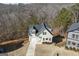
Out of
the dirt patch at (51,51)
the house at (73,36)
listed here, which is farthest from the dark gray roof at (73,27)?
the dirt patch at (51,51)

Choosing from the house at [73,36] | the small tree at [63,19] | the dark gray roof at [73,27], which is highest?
the small tree at [63,19]

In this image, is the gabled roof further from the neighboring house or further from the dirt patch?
the dirt patch

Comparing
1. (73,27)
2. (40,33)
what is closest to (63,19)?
(73,27)

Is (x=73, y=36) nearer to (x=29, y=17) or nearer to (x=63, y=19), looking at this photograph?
(x=63, y=19)

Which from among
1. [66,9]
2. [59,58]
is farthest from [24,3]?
[59,58]

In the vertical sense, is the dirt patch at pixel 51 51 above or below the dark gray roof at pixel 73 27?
→ below

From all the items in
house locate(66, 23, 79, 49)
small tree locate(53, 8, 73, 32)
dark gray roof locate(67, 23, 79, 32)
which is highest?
small tree locate(53, 8, 73, 32)

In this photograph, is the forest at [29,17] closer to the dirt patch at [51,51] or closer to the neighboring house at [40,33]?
the neighboring house at [40,33]

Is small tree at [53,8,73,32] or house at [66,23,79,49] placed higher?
small tree at [53,8,73,32]

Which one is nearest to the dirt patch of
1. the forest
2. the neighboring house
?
the neighboring house
